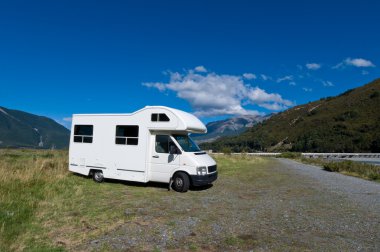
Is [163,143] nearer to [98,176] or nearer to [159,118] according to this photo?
[159,118]

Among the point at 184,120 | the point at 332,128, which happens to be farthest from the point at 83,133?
the point at 332,128

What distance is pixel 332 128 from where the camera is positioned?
77.5 meters

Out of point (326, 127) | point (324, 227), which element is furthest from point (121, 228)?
point (326, 127)

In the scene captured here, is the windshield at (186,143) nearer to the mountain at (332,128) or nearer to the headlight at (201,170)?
the headlight at (201,170)

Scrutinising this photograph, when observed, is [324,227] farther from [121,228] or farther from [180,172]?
[180,172]

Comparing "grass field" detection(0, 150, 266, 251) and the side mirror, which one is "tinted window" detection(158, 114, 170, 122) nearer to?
the side mirror

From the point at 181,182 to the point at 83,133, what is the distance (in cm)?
530

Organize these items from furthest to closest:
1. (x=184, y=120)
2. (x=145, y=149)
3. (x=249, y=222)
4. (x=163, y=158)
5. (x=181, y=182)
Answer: (x=145, y=149) → (x=163, y=158) → (x=184, y=120) → (x=181, y=182) → (x=249, y=222)

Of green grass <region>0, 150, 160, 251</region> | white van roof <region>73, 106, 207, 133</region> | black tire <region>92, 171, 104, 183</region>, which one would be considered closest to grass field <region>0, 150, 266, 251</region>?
green grass <region>0, 150, 160, 251</region>

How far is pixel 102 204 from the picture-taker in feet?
32.7

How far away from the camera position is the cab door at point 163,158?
12867 mm

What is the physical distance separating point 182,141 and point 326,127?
74005 mm

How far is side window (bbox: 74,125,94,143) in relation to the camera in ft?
48.5

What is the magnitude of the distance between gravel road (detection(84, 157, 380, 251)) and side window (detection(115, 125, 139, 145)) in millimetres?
2289
